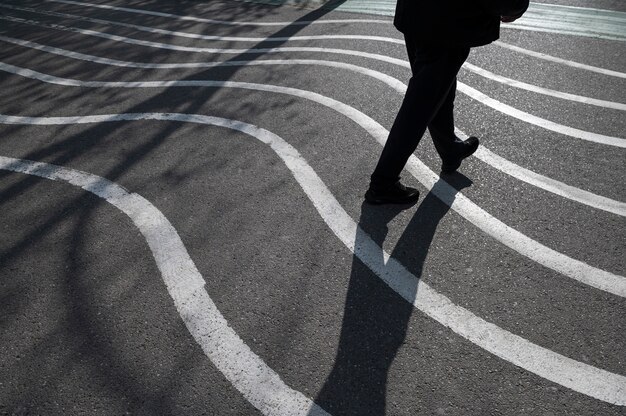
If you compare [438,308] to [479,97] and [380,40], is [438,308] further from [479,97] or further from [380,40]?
[380,40]

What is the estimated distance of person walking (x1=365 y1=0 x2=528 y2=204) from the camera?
3.55 metres

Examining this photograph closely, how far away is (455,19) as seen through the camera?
11.7 ft

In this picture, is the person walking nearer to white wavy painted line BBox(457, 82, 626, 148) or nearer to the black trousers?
the black trousers

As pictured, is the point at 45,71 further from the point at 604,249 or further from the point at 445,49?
the point at 604,249

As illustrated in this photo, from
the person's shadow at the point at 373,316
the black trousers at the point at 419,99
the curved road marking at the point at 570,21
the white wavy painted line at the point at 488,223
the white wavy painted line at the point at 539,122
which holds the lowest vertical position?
the person's shadow at the point at 373,316

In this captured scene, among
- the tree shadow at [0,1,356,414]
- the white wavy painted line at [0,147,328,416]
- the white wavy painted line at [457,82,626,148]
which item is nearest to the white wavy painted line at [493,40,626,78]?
the white wavy painted line at [457,82,626,148]

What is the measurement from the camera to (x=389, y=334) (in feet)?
10.2

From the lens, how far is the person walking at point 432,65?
3.55m

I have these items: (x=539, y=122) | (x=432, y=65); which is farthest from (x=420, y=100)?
(x=539, y=122)

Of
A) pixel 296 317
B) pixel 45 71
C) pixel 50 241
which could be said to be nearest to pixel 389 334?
pixel 296 317

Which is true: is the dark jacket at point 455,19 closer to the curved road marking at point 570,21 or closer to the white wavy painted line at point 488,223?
the white wavy painted line at point 488,223

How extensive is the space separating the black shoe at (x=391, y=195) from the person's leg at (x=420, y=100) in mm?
85

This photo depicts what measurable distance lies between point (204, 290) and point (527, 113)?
3717 millimetres

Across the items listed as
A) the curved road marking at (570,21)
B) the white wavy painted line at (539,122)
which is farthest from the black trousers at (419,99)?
the curved road marking at (570,21)
